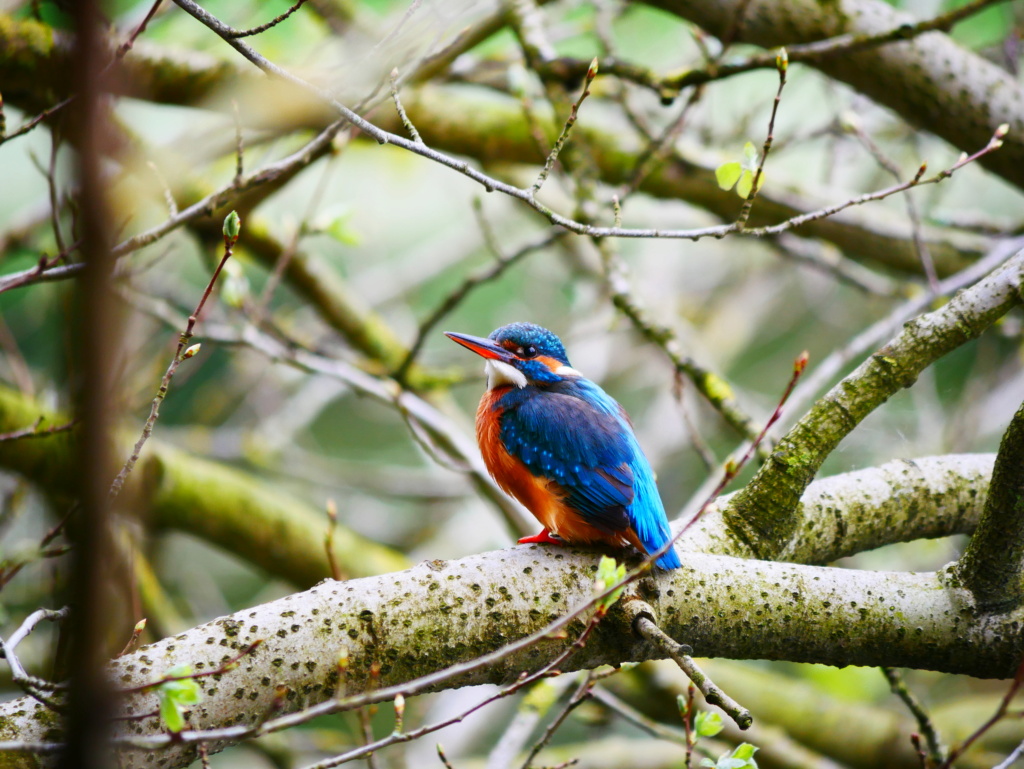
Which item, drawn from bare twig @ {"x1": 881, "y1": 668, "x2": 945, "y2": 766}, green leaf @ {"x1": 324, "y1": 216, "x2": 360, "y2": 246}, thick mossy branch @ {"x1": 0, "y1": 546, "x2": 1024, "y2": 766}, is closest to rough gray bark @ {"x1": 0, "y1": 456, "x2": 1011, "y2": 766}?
thick mossy branch @ {"x1": 0, "y1": 546, "x2": 1024, "y2": 766}

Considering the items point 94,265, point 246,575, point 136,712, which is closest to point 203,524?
point 136,712

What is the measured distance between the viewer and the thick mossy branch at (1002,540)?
1686 millimetres

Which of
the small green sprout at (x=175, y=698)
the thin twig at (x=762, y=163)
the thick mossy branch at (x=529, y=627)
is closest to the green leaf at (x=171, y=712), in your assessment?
the small green sprout at (x=175, y=698)

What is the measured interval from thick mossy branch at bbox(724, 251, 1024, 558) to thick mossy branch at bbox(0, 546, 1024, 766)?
21cm

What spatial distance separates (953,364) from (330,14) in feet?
21.0

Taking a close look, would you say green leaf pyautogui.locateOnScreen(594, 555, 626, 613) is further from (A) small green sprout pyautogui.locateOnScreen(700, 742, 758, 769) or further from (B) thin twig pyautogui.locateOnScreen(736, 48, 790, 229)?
(B) thin twig pyautogui.locateOnScreen(736, 48, 790, 229)

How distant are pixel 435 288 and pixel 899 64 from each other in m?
6.84

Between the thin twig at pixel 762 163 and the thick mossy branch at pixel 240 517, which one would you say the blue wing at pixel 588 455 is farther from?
the thick mossy branch at pixel 240 517

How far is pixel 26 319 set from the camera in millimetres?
6461

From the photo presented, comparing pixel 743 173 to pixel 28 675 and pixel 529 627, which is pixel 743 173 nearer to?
pixel 529 627

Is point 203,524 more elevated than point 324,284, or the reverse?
point 324,284

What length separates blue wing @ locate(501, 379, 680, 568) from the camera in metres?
2.26

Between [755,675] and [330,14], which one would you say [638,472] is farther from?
[330,14]

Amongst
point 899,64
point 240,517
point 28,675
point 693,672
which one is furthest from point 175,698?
point 899,64
